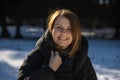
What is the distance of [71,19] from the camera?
267 cm

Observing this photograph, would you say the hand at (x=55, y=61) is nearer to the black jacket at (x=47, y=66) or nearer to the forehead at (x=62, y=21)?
the black jacket at (x=47, y=66)

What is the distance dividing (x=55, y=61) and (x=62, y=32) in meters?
0.23

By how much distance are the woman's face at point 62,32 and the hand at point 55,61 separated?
0.30ft

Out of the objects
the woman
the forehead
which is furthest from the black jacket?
the forehead

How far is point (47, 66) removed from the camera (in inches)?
103

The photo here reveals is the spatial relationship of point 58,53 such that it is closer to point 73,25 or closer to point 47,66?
point 47,66

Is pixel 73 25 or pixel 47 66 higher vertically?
pixel 73 25

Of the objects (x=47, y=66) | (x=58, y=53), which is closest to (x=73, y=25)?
(x=58, y=53)

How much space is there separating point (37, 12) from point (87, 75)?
95.3 feet

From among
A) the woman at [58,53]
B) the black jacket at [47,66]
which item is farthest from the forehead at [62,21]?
the black jacket at [47,66]

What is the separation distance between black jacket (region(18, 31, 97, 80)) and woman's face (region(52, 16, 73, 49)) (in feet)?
0.18

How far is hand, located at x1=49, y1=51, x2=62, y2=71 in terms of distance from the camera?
8.64ft

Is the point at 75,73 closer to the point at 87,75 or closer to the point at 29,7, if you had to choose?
the point at 87,75

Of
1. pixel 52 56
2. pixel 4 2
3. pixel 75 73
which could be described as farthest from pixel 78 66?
pixel 4 2
